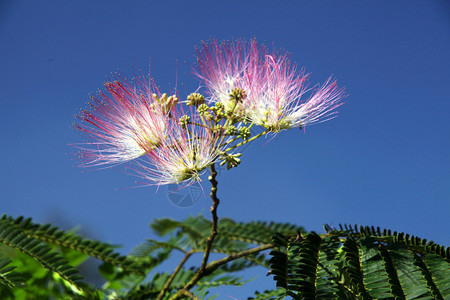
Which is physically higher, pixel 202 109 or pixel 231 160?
pixel 202 109

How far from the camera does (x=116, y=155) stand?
2295mm

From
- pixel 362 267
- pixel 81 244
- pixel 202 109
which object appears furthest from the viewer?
→ pixel 81 244

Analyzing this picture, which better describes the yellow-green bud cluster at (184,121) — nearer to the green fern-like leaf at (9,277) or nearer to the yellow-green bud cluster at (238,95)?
the yellow-green bud cluster at (238,95)

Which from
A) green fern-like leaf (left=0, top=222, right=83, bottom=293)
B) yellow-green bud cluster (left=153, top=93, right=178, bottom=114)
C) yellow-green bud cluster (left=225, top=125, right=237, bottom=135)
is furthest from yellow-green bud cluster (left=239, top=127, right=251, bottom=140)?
green fern-like leaf (left=0, top=222, right=83, bottom=293)

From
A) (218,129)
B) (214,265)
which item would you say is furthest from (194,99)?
Answer: (214,265)

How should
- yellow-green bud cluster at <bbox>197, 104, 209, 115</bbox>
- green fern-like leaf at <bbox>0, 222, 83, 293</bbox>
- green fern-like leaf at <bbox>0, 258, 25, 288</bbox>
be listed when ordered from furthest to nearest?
green fern-like leaf at <bbox>0, 222, 83, 293</bbox>
yellow-green bud cluster at <bbox>197, 104, 209, 115</bbox>
green fern-like leaf at <bbox>0, 258, 25, 288</bbox>

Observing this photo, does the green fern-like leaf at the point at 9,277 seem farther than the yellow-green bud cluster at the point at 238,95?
No

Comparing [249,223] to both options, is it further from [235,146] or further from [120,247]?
[235,146]

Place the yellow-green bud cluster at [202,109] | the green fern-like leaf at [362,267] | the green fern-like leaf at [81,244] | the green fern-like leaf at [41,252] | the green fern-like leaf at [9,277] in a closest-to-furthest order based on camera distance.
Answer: the green fern-like leaf at [362,267] → the green fern-like leaf at [9,277] → the yellow-green bud cluster at [202,109] → the green fern-like leaf at [41,252] → the green fern-like leaf at [81,244]

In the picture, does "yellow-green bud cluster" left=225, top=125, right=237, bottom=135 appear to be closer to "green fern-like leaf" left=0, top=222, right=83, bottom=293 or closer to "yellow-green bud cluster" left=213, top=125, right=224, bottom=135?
"yellow-green bud cluster" left=213, top=125, right=224, bottom=135

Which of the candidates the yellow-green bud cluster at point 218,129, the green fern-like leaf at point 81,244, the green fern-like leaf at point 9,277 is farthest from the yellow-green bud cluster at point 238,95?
the green fern-like leaf at point 9,277

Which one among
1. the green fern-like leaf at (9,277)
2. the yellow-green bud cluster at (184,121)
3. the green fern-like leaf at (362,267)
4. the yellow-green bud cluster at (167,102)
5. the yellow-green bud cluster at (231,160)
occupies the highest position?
the yellow-green bud cluster at (167,102)

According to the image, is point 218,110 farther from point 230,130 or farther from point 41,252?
point 41,252

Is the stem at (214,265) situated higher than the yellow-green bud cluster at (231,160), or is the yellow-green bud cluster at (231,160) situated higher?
the yellow-green bud cluster at (231,160)
